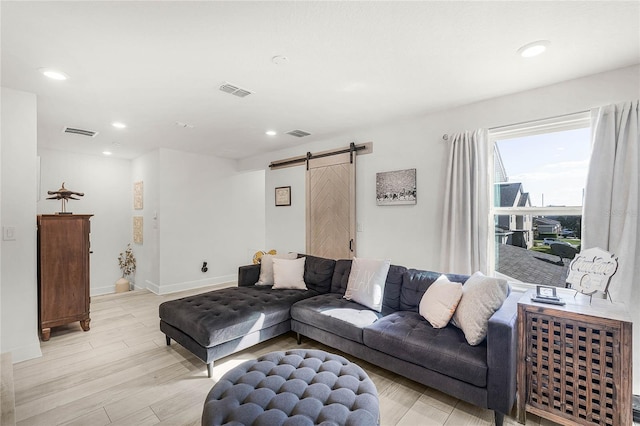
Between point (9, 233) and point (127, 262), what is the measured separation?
3256 millimetres

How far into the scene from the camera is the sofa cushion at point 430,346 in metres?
1.93

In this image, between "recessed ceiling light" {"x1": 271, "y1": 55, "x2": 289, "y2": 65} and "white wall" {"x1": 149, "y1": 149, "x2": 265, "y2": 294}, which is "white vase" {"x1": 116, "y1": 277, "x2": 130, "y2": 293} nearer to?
"white wall" {"x1": 149, "y1": 149, "x2": 265, "y2": 294}

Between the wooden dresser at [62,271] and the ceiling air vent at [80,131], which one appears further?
the ceiling air vent at [80,131]

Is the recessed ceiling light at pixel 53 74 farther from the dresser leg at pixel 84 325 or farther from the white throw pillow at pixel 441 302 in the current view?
the white throw pillow at pixel 441 302

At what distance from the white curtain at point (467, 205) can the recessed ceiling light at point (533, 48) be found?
0.96m

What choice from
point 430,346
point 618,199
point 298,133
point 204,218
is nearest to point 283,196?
point 298,133

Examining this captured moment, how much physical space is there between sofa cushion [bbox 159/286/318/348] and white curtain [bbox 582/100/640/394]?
2.71 meters

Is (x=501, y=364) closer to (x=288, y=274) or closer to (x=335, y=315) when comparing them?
(x=335, y=315)

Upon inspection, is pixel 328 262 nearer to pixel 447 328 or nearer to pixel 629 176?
pixel 447 328

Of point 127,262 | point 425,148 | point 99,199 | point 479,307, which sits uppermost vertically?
point 425,148

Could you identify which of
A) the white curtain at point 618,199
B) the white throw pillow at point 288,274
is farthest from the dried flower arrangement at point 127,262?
the white curtain at point 618,199

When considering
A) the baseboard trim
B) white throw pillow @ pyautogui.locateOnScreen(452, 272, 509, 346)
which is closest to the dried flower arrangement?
the baseboard trim

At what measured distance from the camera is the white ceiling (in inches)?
67.7

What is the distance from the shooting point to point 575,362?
1.82 meters
